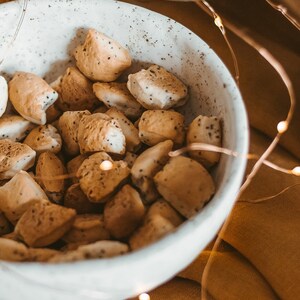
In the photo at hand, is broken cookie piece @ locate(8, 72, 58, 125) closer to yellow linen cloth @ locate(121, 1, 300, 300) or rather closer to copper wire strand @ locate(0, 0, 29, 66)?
copper wire strand @ locate(0, 0, 29, 66)

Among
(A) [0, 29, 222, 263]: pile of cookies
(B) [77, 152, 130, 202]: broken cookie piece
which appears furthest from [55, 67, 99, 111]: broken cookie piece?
(B) [77, 152, 130, 202]: broken cookie piece

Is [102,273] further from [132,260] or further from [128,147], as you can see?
[128,147]

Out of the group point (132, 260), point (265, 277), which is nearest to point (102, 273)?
point (132, 260)

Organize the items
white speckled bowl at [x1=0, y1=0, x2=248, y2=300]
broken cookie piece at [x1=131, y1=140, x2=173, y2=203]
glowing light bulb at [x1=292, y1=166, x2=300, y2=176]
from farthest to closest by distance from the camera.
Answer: glowing light bulb at [x1=292, y1=166, x2=300, y2=176] → broken cookie piece at [x1=131, y1=140, x2=173, y2=203] → white speckled bowl at [x1=0, y1=0, x2=248, y2=300]

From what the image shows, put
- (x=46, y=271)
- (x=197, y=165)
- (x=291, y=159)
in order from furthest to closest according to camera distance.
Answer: (x=291, y=159), (x=197, y=165), (x=46, y=271)

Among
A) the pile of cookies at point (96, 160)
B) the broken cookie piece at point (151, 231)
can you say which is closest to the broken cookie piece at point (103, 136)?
the pile of cookies at point (96, 160)

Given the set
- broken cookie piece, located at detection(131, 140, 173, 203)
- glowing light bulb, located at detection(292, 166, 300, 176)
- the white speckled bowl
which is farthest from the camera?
glowing light bulb, located at detection(292, 166, 300, 176)
